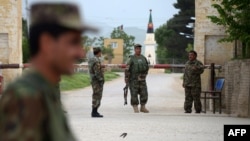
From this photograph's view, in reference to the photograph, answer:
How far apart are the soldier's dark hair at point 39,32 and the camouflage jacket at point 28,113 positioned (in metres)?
0.11

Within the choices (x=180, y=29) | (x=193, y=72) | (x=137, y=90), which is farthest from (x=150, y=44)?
(x=137, y=90)

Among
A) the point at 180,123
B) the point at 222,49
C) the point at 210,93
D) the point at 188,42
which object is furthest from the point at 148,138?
the point at 188,42

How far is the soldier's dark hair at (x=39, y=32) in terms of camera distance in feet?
7.24

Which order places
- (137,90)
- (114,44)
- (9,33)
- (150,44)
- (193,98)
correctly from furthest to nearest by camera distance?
(150,44), (114,44), (9,33), (193,98), (137,90)

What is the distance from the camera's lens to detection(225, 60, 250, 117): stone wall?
14990 millimetres

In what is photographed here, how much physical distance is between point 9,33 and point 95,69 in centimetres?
777

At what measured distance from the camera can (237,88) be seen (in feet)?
51.3

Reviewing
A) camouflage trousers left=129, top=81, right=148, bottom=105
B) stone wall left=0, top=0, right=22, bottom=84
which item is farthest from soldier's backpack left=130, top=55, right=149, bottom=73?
stone wall left=0, top=0, right=22, bottom=84

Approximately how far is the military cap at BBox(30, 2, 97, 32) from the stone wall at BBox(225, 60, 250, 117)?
12982 millimetres

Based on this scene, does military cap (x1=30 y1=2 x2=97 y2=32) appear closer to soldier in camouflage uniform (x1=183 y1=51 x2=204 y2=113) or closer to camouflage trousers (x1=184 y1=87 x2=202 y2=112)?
soldier in camouflage uniform (x1=183 y1=51 x2=204 y2=113)

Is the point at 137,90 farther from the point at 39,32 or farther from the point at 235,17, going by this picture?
the point at 39,32

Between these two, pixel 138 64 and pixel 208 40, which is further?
pixel 208 40

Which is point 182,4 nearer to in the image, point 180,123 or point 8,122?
point 180,123

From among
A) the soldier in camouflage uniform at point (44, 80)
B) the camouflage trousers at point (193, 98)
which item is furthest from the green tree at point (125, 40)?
the soldier in camouflage uniform at point (44, 80)
